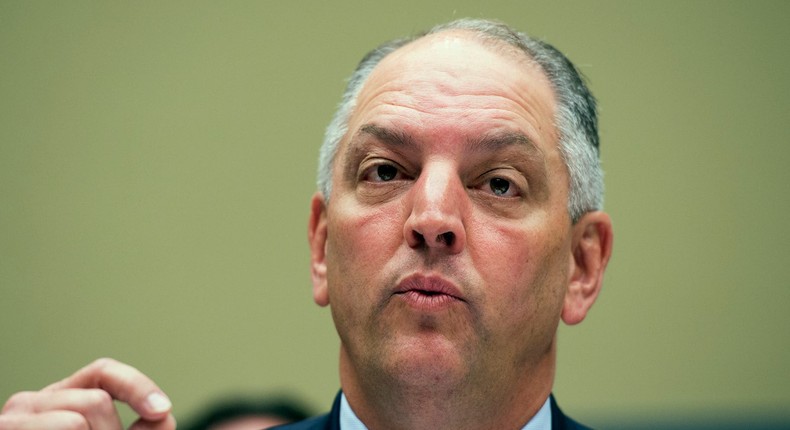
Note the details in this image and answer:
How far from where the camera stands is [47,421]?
1520 millimetres

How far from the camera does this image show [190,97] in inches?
162

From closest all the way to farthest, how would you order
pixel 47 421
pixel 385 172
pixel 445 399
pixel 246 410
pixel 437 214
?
pixel 47 421, pixel 437 214, pixel 445 399, pixel 385 172, pixel 246 410

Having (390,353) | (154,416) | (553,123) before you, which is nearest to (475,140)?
(553,123)

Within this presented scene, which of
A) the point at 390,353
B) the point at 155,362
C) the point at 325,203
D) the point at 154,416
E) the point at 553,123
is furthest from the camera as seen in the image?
the point at 155,362

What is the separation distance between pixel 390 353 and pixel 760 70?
9.90ft

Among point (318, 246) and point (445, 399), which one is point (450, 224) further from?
point (318, 246)

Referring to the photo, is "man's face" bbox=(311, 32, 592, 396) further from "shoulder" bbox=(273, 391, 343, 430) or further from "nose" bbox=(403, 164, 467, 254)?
"shoulder" bbox=(273, 391, 343, 430)

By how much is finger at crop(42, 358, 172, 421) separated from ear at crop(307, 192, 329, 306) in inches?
25.7

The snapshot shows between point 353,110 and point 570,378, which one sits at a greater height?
point 353,110

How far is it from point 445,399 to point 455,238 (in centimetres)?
33

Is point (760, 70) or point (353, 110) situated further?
point (760, 70)

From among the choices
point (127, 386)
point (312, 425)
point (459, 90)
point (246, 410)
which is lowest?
point (246, 410)

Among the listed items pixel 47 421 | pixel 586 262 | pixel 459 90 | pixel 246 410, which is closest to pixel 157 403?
pixel 47 421

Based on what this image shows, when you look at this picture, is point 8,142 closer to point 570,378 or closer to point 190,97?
point 190,97
